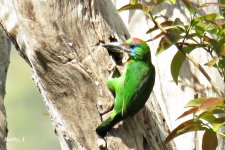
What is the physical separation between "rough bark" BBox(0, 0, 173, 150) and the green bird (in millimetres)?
70

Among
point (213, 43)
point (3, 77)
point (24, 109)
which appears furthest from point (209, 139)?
point (24, 109)

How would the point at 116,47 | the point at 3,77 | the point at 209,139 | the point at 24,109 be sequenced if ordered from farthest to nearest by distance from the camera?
the point at 24,109 → the point at 3,77 → the point at 116,47 → the point at 209,139

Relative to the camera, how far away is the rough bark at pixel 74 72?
321 cm

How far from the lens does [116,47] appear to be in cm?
330

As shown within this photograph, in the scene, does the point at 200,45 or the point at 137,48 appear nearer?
the point at 200,45

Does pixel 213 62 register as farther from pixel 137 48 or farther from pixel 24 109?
pixel 24 109

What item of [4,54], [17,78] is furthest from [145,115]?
[17,78]

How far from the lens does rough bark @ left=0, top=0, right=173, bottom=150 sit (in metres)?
3.21

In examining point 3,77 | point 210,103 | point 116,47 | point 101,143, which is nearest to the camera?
point 210,103

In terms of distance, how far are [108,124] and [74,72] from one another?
0.30 m

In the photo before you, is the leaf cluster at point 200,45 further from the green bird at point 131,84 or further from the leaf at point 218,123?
the green bird at point 131,84

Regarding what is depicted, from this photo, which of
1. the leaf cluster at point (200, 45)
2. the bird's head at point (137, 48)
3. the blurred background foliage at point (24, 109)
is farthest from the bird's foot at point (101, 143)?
the blurred background foliage at point (24, 109)

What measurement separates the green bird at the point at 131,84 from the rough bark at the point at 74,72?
7 cm

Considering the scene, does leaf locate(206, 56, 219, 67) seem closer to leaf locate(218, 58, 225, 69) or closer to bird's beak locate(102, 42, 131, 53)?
leaf locate(218, 58, 225, 69)
